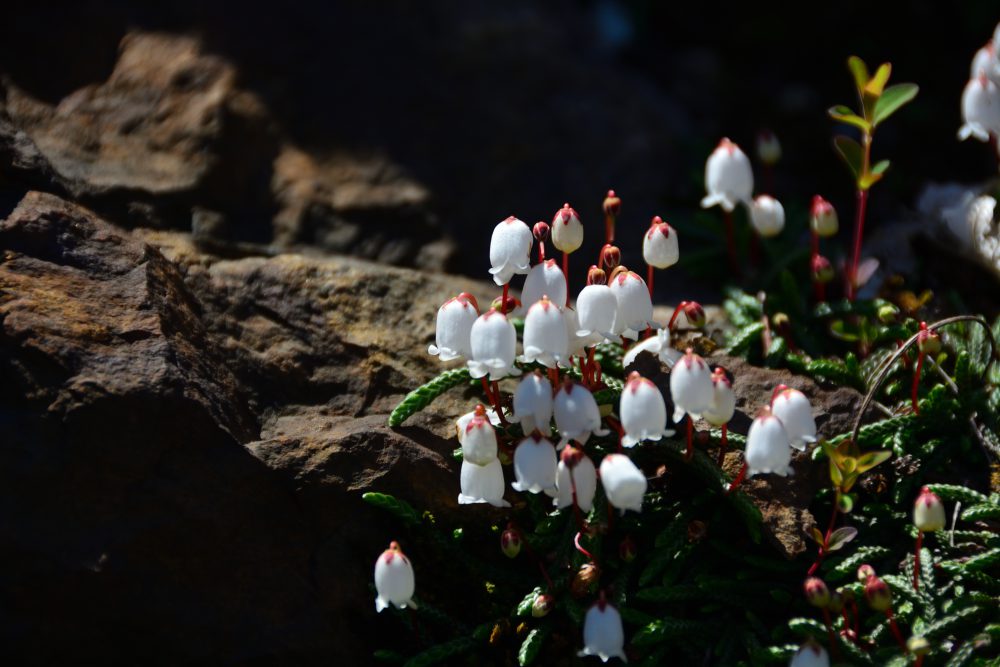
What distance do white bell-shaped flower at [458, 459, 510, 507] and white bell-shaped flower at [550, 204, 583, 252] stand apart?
0.77 metres

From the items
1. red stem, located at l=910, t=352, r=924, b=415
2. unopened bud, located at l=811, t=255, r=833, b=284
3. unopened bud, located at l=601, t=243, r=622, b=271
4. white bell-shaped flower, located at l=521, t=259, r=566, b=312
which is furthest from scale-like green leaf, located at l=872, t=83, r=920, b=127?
white bell-shaped flower, located at l=521, t=259, r=566, b=312

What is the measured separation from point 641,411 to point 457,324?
0.64 meters

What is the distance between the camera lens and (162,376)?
10.7 ft

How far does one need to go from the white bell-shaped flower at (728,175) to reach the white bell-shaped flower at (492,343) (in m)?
1.15

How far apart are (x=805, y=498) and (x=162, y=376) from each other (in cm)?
218

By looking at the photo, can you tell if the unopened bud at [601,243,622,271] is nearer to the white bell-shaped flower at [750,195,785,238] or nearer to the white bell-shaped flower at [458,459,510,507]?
the white bell-shaped flower at [458,459,510,507]

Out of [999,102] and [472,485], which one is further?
Result: [999,102]

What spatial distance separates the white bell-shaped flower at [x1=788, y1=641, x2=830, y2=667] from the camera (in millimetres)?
2877

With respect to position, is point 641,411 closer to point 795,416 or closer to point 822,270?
point 795,416

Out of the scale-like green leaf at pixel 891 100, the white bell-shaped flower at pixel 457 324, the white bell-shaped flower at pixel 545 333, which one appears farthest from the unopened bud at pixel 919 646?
the scale-like green leaf at pixel 891 100

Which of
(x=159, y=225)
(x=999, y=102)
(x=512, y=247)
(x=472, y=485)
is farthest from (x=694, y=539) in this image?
(x=159, y=225)

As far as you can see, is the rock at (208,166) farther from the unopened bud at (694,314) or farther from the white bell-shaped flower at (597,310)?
the white bell-shaped flower at (597,310)

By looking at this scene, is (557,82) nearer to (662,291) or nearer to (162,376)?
(662,291)

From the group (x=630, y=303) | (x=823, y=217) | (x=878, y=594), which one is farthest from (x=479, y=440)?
(x=823, y=217)
